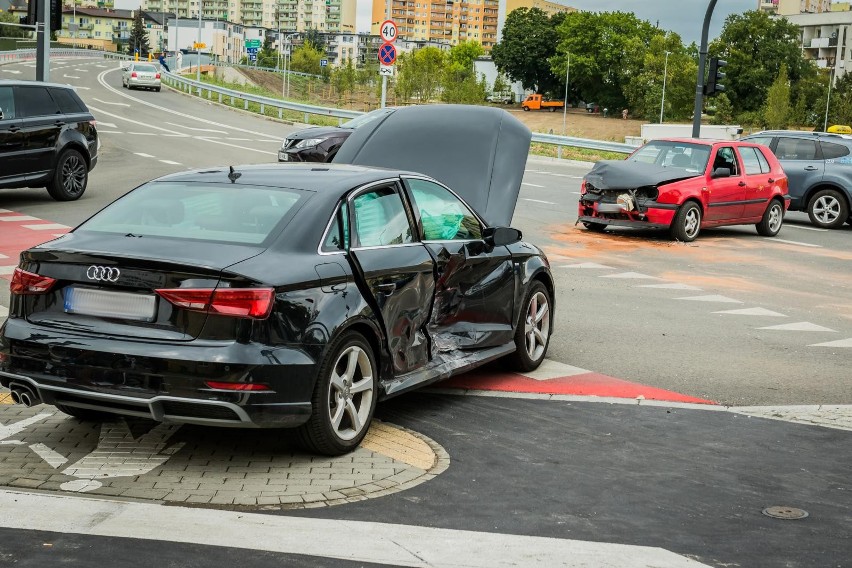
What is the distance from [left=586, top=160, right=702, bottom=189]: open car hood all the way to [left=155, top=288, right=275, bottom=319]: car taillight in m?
13.5

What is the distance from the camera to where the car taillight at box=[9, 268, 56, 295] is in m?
5.88

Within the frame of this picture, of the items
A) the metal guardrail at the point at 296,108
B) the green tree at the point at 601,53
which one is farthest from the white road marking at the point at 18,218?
the green tree at the point at 601,53

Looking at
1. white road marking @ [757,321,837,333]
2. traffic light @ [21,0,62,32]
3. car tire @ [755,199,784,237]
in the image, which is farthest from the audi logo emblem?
traffic light @ [21,0,62,32]

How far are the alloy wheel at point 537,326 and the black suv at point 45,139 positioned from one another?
11.7 metres

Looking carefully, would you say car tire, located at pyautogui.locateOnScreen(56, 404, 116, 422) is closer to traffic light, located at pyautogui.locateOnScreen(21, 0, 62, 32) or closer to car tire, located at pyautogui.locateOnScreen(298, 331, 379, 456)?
car tire, located at pyautogui.locateOnScreen(298, 331, 379, 456)

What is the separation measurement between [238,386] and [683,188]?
1399 centimetres

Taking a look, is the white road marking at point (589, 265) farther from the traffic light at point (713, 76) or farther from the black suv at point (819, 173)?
the traffic light at point (713, 76)

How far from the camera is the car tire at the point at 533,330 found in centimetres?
847

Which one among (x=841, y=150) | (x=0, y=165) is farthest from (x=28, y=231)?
(x=841, y=150)

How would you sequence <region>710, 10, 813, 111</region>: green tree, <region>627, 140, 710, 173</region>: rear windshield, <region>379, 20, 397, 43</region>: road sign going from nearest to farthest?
<region>627, 140, 710, 173</region>: rear windshield < <region>379, 20, 397, 43</region>: road sign < <region>710, 10, 813, 111</region>: green tree

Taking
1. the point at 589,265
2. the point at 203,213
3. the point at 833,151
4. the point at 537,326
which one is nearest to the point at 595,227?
the point at 589,265

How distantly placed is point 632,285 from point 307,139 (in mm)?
12750

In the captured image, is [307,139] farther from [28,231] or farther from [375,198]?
[375,198]

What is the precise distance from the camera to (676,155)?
19281mm
